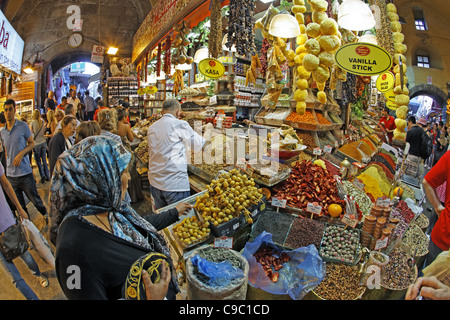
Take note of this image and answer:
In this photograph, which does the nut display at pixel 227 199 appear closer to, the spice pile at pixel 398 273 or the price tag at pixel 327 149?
the spice pile at pixel 398 273

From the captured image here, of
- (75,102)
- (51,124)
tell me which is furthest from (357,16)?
(75,102)

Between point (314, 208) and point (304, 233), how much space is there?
287mm

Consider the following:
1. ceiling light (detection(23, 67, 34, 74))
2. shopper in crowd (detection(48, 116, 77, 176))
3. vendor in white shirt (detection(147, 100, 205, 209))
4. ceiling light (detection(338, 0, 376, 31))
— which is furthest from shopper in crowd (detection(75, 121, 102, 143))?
ceiling light (detection(23, 67, 34, 74))

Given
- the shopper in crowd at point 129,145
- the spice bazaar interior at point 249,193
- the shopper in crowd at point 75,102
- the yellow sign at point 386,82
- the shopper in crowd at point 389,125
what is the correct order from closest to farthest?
the spice bazaar interior at point 249,193 < the shopper in crowd at point 129,145 < the yellow sign at point 386,82 < the shopper in crowd at point 389,125 < the shopper in crowd at point 75,102

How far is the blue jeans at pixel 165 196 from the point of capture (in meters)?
2.99

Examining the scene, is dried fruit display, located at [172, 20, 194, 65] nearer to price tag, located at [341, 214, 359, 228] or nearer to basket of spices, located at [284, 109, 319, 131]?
basket of spices, located at [284, 109, 319, 131]

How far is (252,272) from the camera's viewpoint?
197cm

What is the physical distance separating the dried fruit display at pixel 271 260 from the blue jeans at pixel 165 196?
1200 millimetres

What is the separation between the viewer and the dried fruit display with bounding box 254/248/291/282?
2039 millimetres

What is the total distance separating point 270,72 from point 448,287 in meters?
3.63

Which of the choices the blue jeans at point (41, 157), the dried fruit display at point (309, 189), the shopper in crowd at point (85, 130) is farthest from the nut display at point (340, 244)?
the blue jeans at point (41, 157)

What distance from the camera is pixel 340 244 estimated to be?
2.23 m
